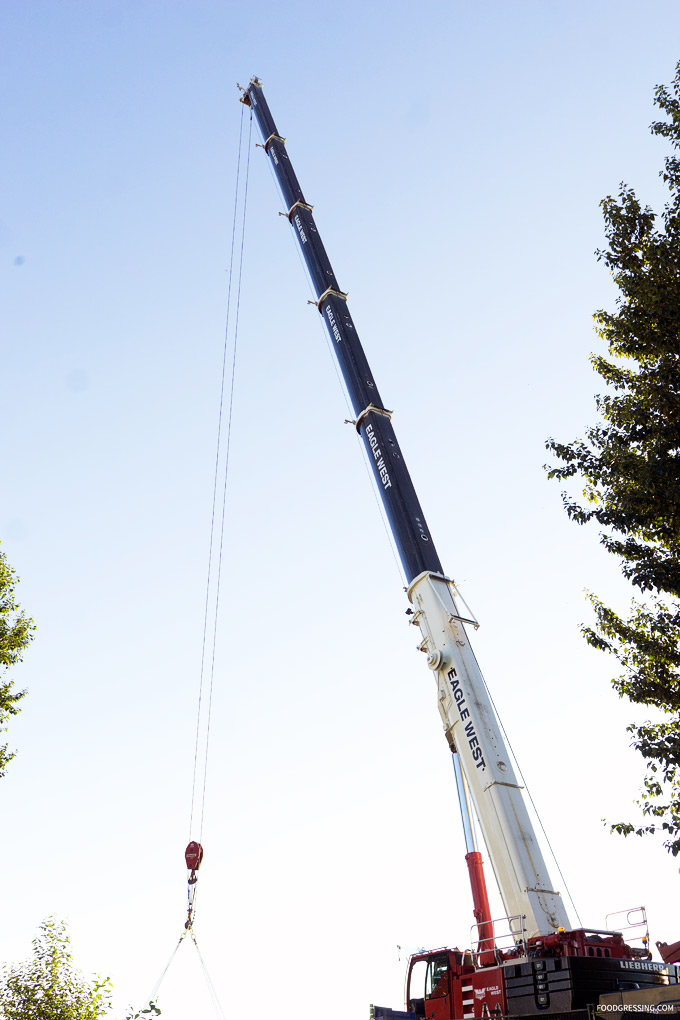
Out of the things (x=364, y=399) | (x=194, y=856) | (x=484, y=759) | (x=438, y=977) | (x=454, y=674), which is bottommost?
(x=438, y=977)

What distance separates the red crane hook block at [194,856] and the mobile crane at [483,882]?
14.8 feet

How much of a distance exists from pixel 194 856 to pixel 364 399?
1044 cm

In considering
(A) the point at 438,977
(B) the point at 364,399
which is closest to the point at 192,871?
(A) the point at 438,977

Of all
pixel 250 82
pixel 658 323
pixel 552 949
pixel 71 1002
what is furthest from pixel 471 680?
pixel 250 82

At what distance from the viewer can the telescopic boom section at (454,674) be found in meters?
11.4

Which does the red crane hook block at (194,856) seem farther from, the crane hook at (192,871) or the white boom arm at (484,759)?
the white boom arm at (484,759)

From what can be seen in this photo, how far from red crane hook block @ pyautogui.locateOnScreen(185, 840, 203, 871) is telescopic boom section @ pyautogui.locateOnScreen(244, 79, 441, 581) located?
6682mm

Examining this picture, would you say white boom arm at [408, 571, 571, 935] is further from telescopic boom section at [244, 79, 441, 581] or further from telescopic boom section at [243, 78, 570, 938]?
telescopic boom section at [244, 79, 441, 581]

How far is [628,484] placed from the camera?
1302 cm

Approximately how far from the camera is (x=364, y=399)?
18.1 m

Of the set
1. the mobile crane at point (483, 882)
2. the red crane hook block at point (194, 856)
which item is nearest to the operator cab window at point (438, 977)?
the mobile crane at point (483, 882)

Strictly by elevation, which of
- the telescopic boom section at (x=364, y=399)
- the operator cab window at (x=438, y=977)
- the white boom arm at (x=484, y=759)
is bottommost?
the operator cab window at (x=438, y=977)

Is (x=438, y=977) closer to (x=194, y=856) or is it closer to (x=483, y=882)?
(x=483, y=882)

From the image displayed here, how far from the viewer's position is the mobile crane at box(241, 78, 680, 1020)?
32.8 ft
